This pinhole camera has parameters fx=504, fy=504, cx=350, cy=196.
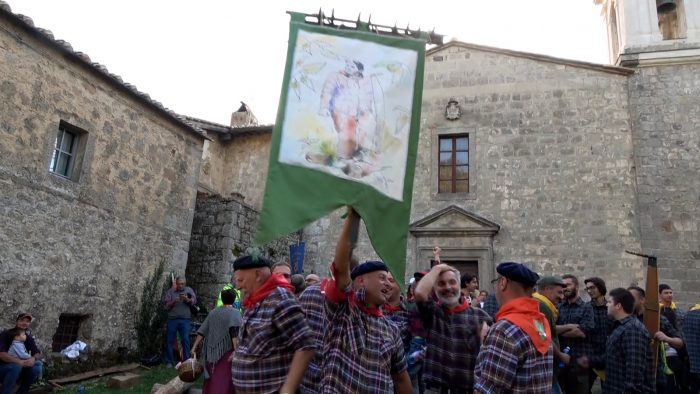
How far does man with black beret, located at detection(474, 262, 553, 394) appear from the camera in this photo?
2.57 meters

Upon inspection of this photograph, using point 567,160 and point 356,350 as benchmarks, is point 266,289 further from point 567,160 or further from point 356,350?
point 567,160

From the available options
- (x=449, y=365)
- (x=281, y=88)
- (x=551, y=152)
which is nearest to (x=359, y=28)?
(x=281, y=88)

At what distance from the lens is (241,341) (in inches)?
116

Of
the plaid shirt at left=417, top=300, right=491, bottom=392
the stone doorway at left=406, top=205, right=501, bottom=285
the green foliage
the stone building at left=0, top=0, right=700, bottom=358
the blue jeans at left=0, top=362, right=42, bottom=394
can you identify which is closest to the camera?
the plaid shirt at left=417, top=300, right=491, bottom=392

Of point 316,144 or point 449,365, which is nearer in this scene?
point 316,144

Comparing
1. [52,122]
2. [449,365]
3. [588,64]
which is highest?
[588,64]

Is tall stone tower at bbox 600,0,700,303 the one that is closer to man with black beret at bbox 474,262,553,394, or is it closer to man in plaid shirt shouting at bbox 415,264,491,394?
man in plaid shirt shouting at bbox 415,264,491,394

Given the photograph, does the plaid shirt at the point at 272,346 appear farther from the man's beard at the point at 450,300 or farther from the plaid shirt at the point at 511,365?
the man's beard at the point at 450,300

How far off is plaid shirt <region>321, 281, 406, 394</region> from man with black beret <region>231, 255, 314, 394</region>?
0.24 metres

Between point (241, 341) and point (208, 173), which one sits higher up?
point (208, 173)

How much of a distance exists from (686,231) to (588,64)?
15.0 feet

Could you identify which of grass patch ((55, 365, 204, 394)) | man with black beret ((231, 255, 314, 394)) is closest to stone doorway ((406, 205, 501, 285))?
grass patch ((55, 365, 204, 394))

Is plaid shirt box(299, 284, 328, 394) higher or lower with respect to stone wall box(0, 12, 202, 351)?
lower

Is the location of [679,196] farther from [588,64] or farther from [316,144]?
[316,144]
